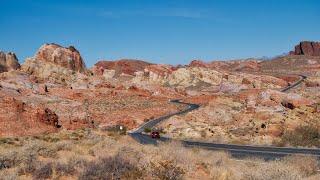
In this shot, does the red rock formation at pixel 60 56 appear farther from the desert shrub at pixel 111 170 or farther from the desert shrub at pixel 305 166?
the desert shrub at pixel 111 170

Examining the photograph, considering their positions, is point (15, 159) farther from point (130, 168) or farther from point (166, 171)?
point (166, 171)

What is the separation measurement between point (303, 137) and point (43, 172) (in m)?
28.6

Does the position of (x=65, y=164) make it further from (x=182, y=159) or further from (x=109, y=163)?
(x=182, y=159)

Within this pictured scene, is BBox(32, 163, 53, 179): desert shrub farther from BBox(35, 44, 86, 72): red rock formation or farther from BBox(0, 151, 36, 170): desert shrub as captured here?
BBox(35, 44, 86, 72): red rock formation

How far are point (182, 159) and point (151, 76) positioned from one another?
13470 centimetres

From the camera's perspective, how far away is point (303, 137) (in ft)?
130

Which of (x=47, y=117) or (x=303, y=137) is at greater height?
(x=47, y=117)

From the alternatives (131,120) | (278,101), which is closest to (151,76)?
(131,120)

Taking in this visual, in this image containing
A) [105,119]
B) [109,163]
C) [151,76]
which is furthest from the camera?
[151,76]

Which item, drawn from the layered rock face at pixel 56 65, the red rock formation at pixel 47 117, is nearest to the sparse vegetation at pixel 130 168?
the red rock formation at pixel 47 117

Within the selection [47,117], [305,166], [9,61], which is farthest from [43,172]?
[9,61]

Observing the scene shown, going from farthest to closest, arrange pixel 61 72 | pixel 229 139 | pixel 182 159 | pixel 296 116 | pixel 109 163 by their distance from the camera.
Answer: pixel 61 72, pixel 296 116, pixel 229 139, pixel 182 159, pixel 109 163

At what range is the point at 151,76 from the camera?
153750mm

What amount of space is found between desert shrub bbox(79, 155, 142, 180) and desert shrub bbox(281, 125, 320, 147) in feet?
80.4
